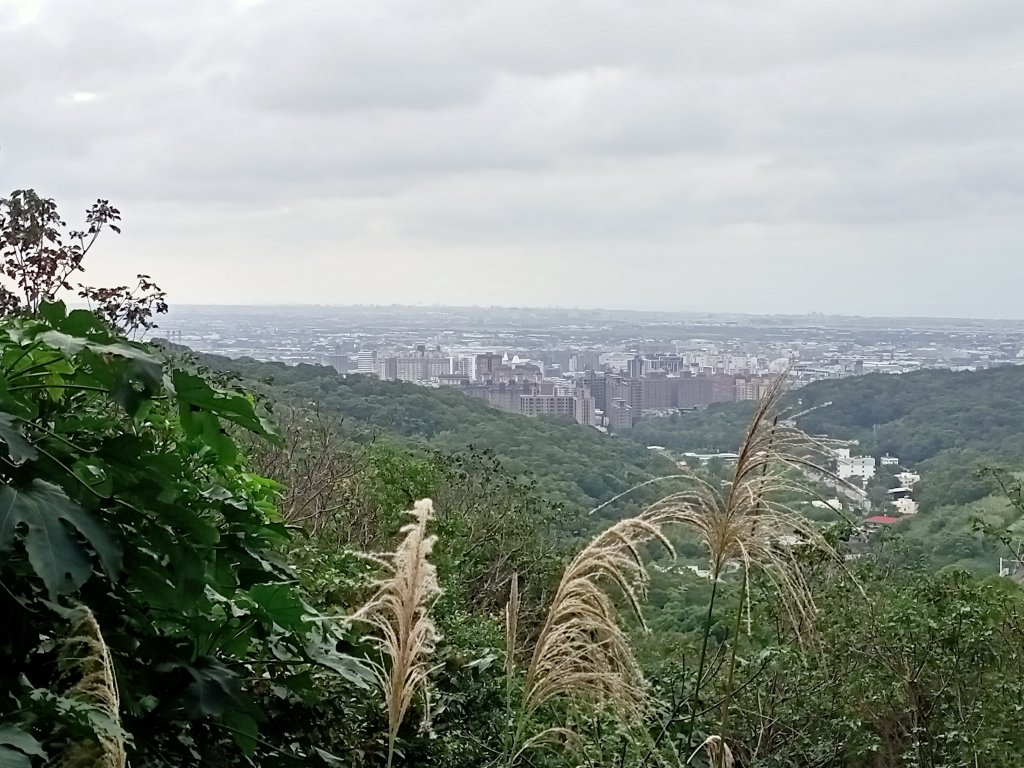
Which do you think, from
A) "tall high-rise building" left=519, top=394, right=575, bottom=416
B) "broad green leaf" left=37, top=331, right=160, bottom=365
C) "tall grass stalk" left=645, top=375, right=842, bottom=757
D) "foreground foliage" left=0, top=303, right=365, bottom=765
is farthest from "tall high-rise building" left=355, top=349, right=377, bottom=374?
"broad green leaf" left=37, top=331, right=160, bottom=365

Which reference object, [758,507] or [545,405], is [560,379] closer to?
[545,405]

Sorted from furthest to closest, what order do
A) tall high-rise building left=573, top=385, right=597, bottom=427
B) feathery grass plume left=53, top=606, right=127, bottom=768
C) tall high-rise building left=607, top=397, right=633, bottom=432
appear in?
tall high-rise building left=573, top=385, right=597, bottom=427
tall high-rise building left=607, top=397, right=633, bottom=432
feathery grass plume left=53, top=606, right=127, bottom=768

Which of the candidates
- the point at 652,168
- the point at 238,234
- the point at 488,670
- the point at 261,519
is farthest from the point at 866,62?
the point at 261,519

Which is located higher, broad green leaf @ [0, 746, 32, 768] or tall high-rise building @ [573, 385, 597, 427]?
broad green leaf @ [0, 746, 32, 768]

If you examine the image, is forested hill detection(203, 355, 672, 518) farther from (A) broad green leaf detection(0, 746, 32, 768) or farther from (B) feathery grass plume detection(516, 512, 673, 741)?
(A) broad green leaf detection(0, 746, 32, 768)

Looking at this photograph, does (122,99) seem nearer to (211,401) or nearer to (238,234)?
(238,234)
